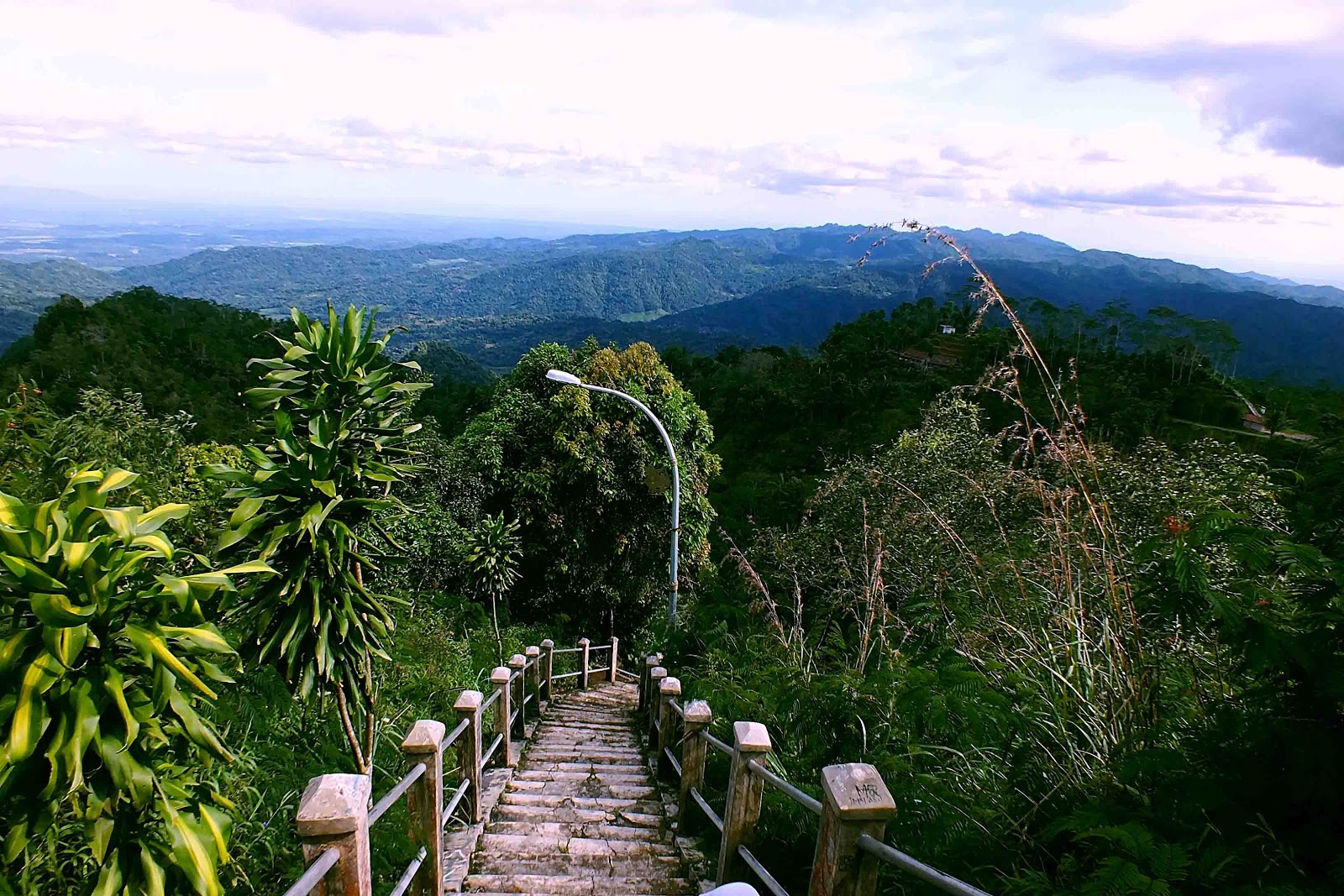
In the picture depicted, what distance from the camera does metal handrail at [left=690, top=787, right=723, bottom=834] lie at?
414cm

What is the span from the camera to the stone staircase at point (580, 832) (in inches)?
166

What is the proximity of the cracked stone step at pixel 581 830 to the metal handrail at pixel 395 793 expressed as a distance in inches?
66.8

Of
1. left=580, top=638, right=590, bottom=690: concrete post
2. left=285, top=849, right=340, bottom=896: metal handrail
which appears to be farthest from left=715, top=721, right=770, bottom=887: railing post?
left=580, top=638, right=590, bottom=690: concrete post

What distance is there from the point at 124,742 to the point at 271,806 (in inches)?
103

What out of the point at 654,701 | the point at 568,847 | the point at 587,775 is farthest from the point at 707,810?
the point at 654,701

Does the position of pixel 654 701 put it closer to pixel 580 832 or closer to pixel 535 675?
pixel 535 675

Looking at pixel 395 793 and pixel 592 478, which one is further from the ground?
pixel 395 793

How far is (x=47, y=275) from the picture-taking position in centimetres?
17575

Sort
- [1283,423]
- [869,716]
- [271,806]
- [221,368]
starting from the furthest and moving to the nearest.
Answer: [221,368] → [1283,423] → [271,806] → [869,716]

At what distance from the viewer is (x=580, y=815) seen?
5379 mm

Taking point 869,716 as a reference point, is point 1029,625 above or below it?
above

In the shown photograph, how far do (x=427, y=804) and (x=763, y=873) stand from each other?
1.76 meters

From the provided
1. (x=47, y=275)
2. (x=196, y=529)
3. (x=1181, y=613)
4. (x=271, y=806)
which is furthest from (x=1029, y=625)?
(x=47, y=275)

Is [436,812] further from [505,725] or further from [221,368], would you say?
[221,368]
